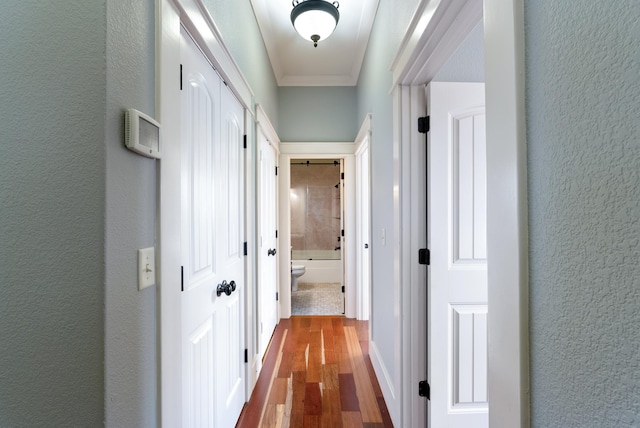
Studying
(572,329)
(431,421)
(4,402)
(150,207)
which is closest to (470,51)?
(572,329)

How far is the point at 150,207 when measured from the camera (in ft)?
2.72

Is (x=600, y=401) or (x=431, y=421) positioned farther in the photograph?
(x=431, y=421)

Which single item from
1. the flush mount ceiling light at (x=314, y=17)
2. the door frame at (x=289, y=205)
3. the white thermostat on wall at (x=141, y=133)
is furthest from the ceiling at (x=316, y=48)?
the white thermostat on wall at (x=141, y=133)

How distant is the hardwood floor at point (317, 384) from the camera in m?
1.70

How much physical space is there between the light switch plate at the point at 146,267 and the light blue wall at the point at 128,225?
16 mm

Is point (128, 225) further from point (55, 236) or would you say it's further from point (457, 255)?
point (457, 255)

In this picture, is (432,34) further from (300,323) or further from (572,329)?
(300,323)

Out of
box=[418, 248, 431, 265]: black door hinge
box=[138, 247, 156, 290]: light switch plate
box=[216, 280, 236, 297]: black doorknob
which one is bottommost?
box=[216, 280, 236, 297]: black doorknob

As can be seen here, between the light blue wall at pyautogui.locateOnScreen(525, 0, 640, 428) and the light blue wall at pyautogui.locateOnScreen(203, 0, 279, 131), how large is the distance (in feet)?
4.37

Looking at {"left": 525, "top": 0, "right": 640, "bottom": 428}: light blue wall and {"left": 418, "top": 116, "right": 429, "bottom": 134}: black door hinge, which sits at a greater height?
{"left": 418, "top": 116, "right": 429, "bottom": 134}: black door hinge

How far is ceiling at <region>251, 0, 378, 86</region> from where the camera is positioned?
7.20ft

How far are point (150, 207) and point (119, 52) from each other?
40 centimetres

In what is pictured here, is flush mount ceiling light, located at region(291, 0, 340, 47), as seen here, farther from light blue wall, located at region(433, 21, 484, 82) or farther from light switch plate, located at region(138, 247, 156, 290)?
light switch plate, located at region(138, 247, 156, 290)

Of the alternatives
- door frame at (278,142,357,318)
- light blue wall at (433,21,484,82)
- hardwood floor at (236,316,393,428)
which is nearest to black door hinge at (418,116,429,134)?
light blue wall at (433,21,484,82)
